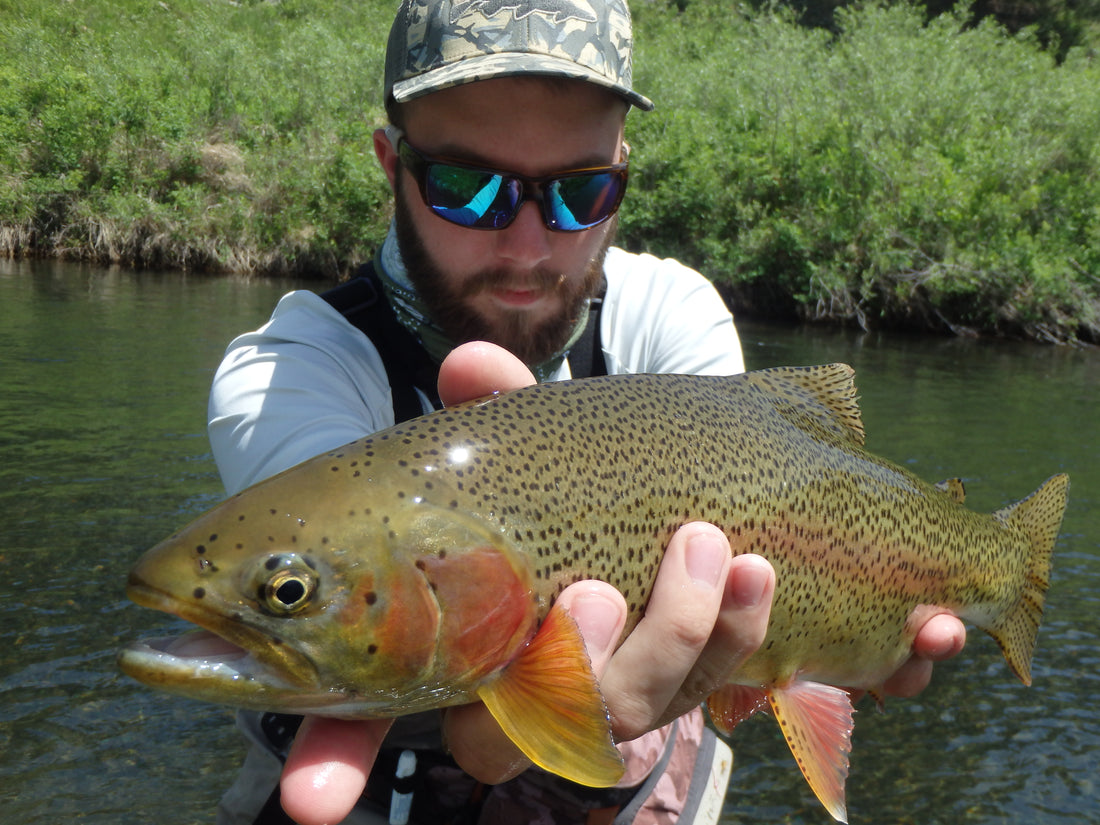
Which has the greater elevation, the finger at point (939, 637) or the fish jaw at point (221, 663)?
the fish jaw at point (221, 663)

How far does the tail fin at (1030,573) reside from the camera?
2.77m

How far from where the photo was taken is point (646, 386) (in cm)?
198

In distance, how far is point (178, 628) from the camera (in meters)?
6.07

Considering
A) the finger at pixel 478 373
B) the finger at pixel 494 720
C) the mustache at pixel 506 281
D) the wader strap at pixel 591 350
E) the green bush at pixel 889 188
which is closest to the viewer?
the finger at pixel 494 720

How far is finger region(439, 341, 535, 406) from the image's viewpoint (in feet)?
6.13

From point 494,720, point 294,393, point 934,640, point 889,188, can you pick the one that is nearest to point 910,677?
point 934,640

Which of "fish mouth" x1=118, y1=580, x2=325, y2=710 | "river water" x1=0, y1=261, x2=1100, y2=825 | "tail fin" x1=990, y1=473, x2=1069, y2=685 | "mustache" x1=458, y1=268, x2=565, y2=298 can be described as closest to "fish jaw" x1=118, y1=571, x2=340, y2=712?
"fish mouth" x1=118, y1=580, x2=325, y2=710

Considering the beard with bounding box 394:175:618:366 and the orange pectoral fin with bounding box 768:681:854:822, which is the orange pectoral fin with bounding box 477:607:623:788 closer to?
the orange pectoral fin with bounding box 768:681:854:822

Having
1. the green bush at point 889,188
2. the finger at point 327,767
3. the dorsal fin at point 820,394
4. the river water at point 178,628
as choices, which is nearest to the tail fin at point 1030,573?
the dorsal fin at point 820,394

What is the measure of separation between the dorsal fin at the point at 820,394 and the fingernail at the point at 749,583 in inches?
20.5

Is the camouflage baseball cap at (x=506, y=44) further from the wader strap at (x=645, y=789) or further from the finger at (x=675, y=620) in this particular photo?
the wader strap at (x=645, y=789)

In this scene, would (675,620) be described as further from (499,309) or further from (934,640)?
(499,309)

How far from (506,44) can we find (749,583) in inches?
59.0

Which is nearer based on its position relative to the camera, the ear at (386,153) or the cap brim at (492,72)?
the cap brim at (492,72)
